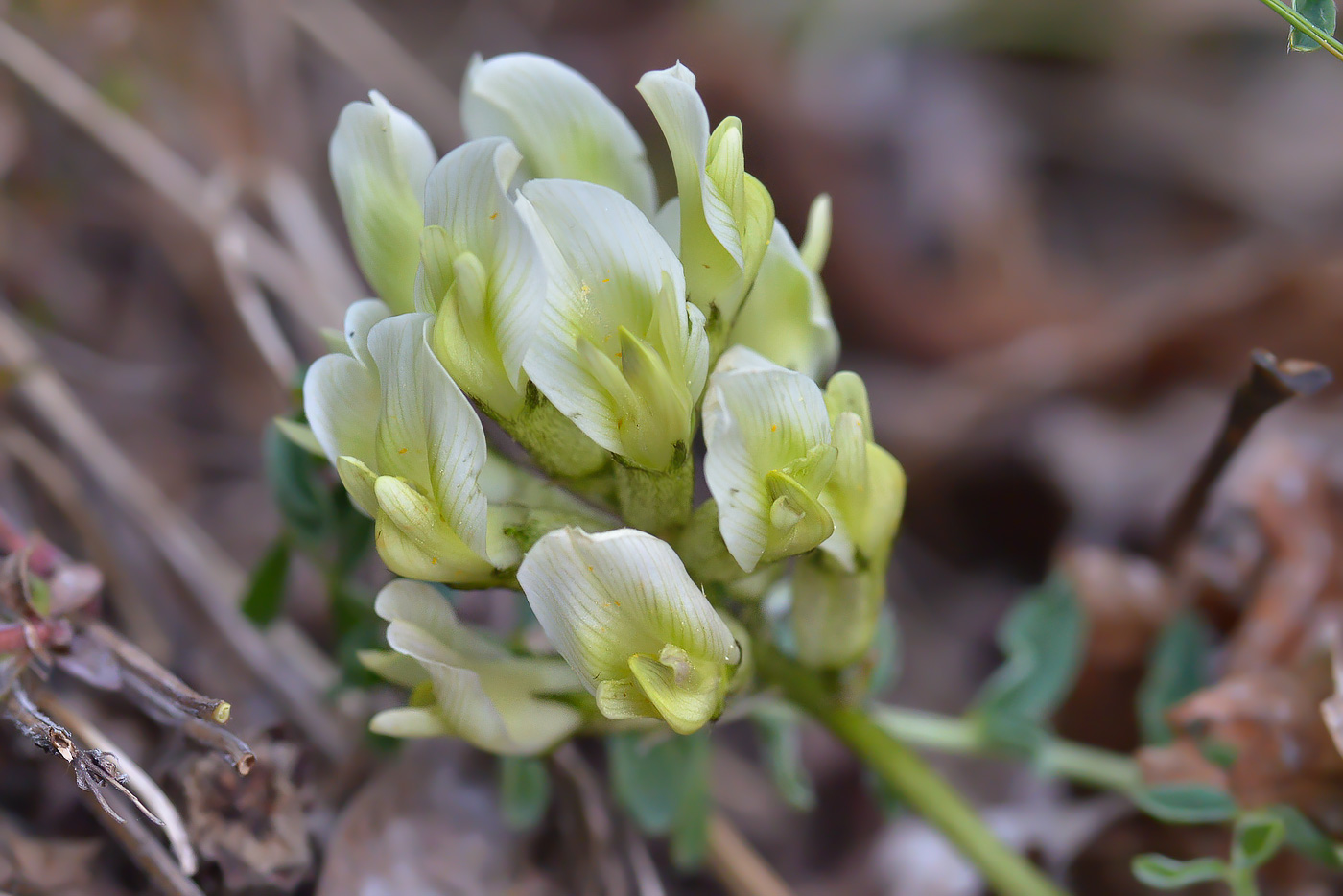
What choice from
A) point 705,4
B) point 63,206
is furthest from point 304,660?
point 705,4

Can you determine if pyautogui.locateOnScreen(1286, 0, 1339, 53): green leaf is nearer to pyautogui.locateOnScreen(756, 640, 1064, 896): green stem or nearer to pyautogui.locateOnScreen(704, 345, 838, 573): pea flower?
pyautogui.locateOnScreen(704, 345, 838, 573): pea flower

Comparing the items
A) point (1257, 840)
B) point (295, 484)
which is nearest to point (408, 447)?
point (295, 484)

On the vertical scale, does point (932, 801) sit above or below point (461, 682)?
below

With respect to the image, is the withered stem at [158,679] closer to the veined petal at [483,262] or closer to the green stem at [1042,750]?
the veined petal at [483,262]

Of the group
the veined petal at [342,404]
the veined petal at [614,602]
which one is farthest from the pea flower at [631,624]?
the veined petal at [342,404]

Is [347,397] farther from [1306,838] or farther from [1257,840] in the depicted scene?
[1306,838]
